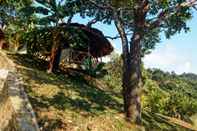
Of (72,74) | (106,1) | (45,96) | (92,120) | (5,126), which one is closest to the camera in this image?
(5,126)

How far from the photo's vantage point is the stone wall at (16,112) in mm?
11469

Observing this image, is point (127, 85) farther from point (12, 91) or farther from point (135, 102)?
point (12, 91)

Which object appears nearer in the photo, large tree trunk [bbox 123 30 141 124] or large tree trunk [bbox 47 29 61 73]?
large tree trunk [bbox 123 30 141 124]

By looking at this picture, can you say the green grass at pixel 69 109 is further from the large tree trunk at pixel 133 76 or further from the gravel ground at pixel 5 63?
the gravel ground at pixel 5 63

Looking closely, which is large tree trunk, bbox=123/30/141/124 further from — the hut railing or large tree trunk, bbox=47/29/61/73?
the hut railing

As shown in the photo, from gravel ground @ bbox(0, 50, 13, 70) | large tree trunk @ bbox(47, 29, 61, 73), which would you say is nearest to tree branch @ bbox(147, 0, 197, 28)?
gravel ground @ bbox(0, 50, 13, 70)

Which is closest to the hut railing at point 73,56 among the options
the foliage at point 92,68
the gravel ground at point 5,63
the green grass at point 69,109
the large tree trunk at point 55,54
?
the foliage at point 92,68

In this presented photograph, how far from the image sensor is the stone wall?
1147cm

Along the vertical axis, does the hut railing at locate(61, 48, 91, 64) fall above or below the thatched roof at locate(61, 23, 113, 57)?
below

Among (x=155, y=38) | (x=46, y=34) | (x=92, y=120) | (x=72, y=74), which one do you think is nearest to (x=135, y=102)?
(x=92, y=120)

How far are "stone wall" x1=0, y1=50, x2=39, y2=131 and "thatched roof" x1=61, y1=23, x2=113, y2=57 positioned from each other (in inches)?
498

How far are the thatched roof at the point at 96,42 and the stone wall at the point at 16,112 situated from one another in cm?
1266

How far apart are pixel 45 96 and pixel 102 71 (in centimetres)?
1213

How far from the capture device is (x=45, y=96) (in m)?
17.1
